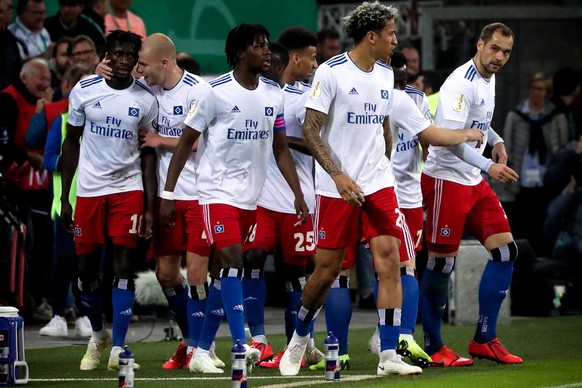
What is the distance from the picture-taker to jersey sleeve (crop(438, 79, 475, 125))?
12.1 meters

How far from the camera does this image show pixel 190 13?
19.0m

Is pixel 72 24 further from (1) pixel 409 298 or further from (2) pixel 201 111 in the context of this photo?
(1) pixel 409 298

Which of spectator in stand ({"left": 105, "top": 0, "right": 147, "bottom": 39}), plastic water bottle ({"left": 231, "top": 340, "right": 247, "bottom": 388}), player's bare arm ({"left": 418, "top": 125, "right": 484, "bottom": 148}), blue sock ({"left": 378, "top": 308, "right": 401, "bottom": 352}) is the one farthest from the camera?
spectator in stand ({"left": 105, "top": 0, "right": 147, "bottom": 39})

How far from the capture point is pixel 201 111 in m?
11.5

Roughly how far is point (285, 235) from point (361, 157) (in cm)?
158

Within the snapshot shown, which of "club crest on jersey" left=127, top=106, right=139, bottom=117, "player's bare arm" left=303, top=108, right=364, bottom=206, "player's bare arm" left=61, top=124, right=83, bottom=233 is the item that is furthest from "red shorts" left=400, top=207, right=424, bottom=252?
"player's bare arm" left=61, top=124, right=83, bottom=233

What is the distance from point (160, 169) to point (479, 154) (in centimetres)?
257

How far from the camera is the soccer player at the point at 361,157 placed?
11.1m

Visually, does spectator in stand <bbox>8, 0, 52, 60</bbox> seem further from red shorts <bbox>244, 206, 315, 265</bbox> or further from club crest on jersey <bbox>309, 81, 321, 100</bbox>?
club crest on jersey <bbox>309, 81, 321, 100</bbox>

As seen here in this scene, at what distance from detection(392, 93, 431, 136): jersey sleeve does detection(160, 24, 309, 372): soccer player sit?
3.04 ft

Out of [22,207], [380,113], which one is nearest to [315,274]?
[380,113]

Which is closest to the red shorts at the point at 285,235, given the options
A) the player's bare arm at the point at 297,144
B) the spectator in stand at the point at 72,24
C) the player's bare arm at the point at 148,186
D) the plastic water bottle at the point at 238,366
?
the player's bare arm at the point at 297,144

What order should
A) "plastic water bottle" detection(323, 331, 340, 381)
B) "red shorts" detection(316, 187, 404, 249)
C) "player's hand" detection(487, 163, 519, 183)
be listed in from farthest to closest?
"player's hand" detection(487, 163, 519, 183), "red shorts" detection(316, 187, 404, 249), "plastic water bottle" detection(323, 331, 340, 381)

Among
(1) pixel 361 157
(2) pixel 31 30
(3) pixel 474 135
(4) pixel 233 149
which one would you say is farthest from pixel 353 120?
(2) pixel 31 30
